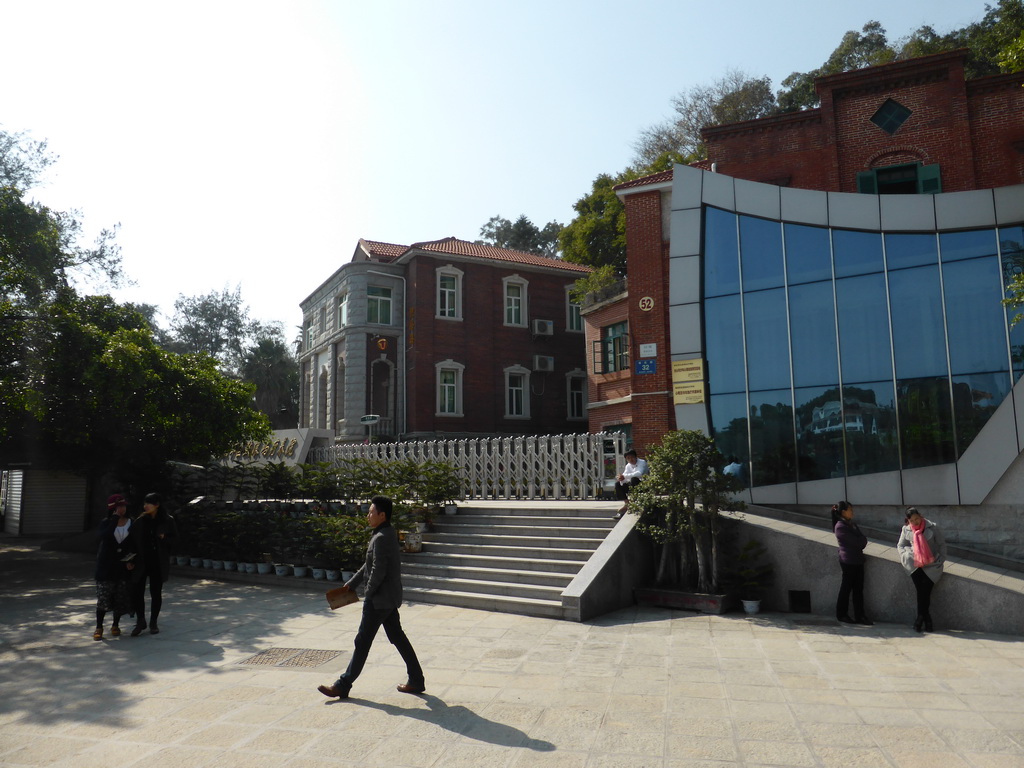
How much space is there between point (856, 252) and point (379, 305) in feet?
67.7

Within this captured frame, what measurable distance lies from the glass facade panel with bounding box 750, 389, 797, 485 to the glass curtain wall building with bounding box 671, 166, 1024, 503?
0.07 ft

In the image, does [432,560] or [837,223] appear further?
[837,223]

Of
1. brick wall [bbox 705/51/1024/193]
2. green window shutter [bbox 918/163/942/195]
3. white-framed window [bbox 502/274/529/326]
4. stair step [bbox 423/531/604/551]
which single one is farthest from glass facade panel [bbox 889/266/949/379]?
white-framed window [bbox 502/274/529/326]

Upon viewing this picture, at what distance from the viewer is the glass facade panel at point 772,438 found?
1420 centimetres

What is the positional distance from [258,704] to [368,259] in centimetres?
2607

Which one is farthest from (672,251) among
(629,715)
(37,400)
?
(37,400)

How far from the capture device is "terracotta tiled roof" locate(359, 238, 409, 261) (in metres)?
30.7

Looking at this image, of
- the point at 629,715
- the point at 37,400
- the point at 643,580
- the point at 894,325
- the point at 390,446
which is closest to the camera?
the point at 629,715

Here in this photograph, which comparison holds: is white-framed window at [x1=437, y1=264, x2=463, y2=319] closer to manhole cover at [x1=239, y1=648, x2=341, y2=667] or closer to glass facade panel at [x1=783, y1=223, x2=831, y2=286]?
glass facade panel at [x1=783, y1=223, x2=831, y2=286]

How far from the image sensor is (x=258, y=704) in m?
6.20

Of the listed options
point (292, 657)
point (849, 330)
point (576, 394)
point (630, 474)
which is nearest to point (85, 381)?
point (292, 657)

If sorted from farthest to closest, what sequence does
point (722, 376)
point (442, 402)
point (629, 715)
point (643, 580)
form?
point (442, 402) < point (722, 376) < point (643, 580) < point (629, 715)

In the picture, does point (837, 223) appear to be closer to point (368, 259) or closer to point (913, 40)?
point (368, 259)

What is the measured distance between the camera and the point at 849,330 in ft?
45.7
